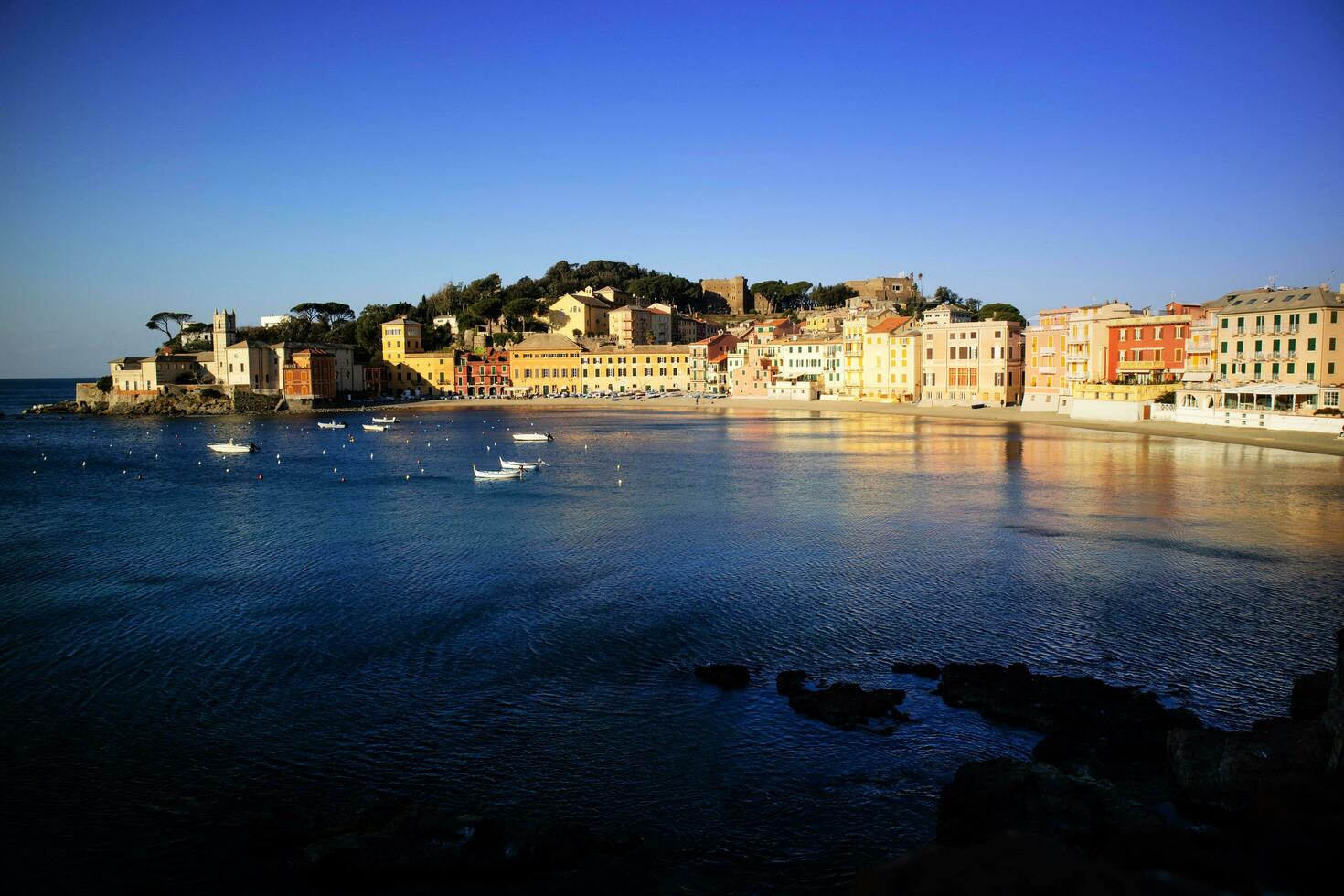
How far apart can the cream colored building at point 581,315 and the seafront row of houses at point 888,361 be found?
25 cm

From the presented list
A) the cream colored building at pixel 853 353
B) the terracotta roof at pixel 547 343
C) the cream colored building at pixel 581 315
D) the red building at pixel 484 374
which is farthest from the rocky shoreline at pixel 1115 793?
the cream colored building at pixel 581 315

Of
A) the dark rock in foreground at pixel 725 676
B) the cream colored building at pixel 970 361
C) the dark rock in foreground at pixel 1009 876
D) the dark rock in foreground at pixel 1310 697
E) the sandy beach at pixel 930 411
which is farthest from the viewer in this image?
the cream colored building at pixel 970 361

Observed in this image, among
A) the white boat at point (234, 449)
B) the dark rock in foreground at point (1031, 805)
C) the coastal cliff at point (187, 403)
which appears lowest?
the dark rock in foreground at point (1031, 805)

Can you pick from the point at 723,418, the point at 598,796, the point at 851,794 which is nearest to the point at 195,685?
the point at 598,796

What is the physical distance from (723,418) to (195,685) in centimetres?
6766

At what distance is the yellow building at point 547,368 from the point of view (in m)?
114

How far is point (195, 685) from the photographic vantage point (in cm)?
1447

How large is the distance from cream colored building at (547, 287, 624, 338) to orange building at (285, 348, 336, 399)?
107 feet

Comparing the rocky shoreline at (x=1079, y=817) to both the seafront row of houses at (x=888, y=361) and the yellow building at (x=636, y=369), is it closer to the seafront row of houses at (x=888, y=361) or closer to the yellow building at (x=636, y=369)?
the seafront row of houses at (x=888, y=361)

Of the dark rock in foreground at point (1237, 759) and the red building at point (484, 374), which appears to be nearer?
the dark rock in foreground at point (1237, 759)

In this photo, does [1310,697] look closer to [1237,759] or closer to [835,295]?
[1237,759]

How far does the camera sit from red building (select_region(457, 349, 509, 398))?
114688 millimetres

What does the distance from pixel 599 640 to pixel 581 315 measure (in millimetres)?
109029

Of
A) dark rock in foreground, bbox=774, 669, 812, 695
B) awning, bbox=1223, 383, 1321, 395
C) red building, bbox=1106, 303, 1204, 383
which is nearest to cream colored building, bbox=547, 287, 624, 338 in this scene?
red building, bbox=1106, 303, 1204, 383
